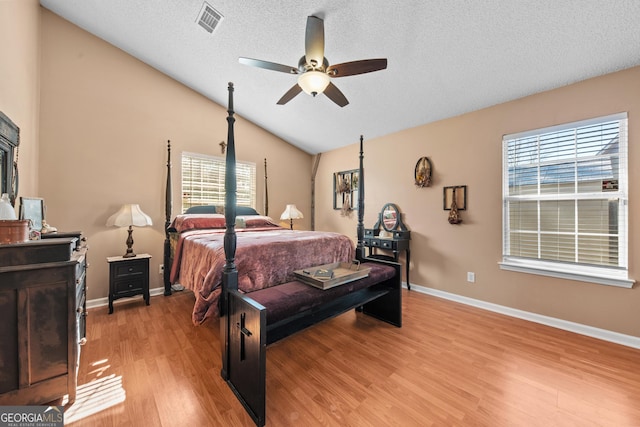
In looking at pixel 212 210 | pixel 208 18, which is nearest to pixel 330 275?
pixel 212 210

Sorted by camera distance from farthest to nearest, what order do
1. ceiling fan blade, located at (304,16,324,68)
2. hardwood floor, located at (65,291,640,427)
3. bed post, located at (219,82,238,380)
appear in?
ceiling fan blade, located at (304,16,324,68) → bed post, located at (219,82,238,380) → hardwood floor, located at (65,291,640,427)

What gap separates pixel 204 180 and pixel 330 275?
9.69 feet

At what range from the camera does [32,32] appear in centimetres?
246

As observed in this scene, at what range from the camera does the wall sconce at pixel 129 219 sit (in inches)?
115

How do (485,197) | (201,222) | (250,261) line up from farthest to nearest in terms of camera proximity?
(201,222)
(485,197)
(250,261)

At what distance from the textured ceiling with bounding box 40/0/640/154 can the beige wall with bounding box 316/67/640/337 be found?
7.3 inches

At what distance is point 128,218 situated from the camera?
2.96m

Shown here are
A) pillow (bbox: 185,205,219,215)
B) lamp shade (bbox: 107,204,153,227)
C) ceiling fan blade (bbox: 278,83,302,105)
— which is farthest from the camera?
pillow (bbox: 185,205,219,215)

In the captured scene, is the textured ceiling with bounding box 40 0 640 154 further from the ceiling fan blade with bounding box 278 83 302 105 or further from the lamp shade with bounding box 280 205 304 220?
the lamp shade with bounding box 280 205 304 220

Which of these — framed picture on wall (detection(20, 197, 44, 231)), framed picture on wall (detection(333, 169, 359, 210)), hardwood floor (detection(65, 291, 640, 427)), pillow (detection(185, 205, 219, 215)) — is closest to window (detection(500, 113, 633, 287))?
hardwood floor (detection(65, 291, 640, 427))

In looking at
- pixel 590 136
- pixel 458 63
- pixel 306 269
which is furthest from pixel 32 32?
pixel 590 136

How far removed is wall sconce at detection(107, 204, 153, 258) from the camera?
2.93 m

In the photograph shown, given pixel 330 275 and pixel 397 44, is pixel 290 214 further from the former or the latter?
pixel 397 44

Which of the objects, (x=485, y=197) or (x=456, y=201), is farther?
(x=456, y=201)
